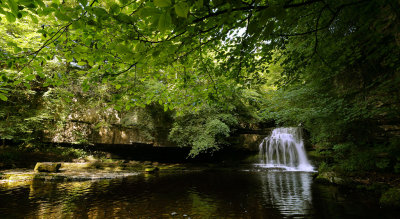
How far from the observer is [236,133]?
1722 centimetres

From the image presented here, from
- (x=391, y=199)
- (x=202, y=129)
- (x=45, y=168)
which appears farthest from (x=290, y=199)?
(x=45, y=168)

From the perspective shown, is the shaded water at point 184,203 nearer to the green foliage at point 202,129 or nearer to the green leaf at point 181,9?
the green leaf at point 181,9

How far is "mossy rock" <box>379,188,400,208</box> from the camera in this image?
15.0 ft

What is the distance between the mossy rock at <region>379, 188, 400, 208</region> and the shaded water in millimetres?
231

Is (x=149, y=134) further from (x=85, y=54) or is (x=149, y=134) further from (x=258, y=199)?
(x=85, y=54)

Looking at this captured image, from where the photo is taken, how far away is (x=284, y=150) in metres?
15.1

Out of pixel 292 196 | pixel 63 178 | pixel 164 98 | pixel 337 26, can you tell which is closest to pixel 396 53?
pixel 337 26

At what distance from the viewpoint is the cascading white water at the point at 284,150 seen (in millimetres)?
14602

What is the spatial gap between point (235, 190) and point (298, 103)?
4.48 metres

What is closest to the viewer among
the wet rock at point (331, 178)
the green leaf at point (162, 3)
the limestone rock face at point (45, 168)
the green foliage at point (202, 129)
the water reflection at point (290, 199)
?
the green leaf at point (162, 3)

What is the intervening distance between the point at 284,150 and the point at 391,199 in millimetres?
10706

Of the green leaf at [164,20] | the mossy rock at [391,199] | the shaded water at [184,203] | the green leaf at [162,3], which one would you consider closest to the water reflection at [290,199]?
the shaded water at [184,203]

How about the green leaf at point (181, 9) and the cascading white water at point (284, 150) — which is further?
the cascading white water at point (284, 150)

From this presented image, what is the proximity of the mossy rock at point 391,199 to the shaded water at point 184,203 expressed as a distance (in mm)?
231
